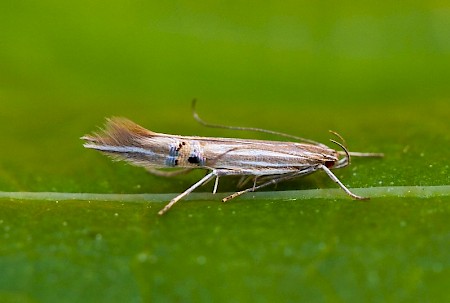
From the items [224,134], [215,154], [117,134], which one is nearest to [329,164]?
[215,154]

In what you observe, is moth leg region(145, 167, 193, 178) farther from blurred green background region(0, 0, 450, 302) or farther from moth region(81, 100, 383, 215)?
moth region(81, 100, 383, 215)

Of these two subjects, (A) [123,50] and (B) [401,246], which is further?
(A) [123,50]

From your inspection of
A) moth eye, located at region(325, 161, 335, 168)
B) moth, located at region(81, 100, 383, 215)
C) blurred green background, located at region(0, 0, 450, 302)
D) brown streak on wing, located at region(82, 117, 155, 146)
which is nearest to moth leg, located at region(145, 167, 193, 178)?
blurred green background, located at region(0, 0, 450, 302)

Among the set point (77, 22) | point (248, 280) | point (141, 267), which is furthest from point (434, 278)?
point (77, 22)

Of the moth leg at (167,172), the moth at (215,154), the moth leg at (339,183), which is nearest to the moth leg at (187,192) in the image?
the moth at (215,154)

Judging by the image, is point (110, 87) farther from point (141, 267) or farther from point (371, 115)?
point (141, 267)

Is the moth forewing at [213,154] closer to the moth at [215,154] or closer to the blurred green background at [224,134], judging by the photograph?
the moth at [215,154]

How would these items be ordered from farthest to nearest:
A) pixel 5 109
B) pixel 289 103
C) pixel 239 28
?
pixel 239 28 → pixel 289 103 → pixel 5 109
